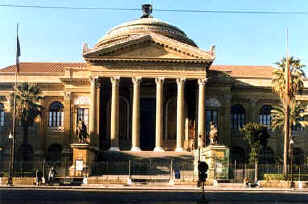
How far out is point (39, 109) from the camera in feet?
188

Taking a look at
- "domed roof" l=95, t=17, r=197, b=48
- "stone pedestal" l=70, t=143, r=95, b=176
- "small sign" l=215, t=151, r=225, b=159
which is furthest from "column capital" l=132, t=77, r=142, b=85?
"small sign" l=215, t=151, r=225, b=159

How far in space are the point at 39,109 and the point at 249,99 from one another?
2507 centimetres

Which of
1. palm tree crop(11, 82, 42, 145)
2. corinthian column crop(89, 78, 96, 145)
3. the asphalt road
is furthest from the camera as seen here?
corinthian column crop(89, 78, 96, 145)

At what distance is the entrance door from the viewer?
59.4 meters

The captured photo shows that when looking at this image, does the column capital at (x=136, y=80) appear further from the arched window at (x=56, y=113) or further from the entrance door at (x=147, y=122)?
the arched window at (x=56, y=113)

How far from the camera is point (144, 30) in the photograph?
214 feet

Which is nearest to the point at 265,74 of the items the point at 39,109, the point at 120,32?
the point at 120,32

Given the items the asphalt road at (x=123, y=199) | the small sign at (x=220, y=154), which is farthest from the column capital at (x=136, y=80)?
the asphalt road at (x=123, y=199)

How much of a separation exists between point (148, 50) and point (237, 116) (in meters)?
15.4

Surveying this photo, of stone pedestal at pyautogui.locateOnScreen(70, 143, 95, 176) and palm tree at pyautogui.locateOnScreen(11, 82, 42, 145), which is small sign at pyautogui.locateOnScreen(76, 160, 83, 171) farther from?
palm tree at pyautogui.locateOnScreen(11, 82, 42, 145)

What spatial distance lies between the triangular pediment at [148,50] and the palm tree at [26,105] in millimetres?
6918

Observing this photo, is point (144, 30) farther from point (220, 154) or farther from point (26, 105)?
point (220, 154)

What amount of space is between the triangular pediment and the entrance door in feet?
24.0

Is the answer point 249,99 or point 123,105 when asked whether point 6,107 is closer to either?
point 123,105
